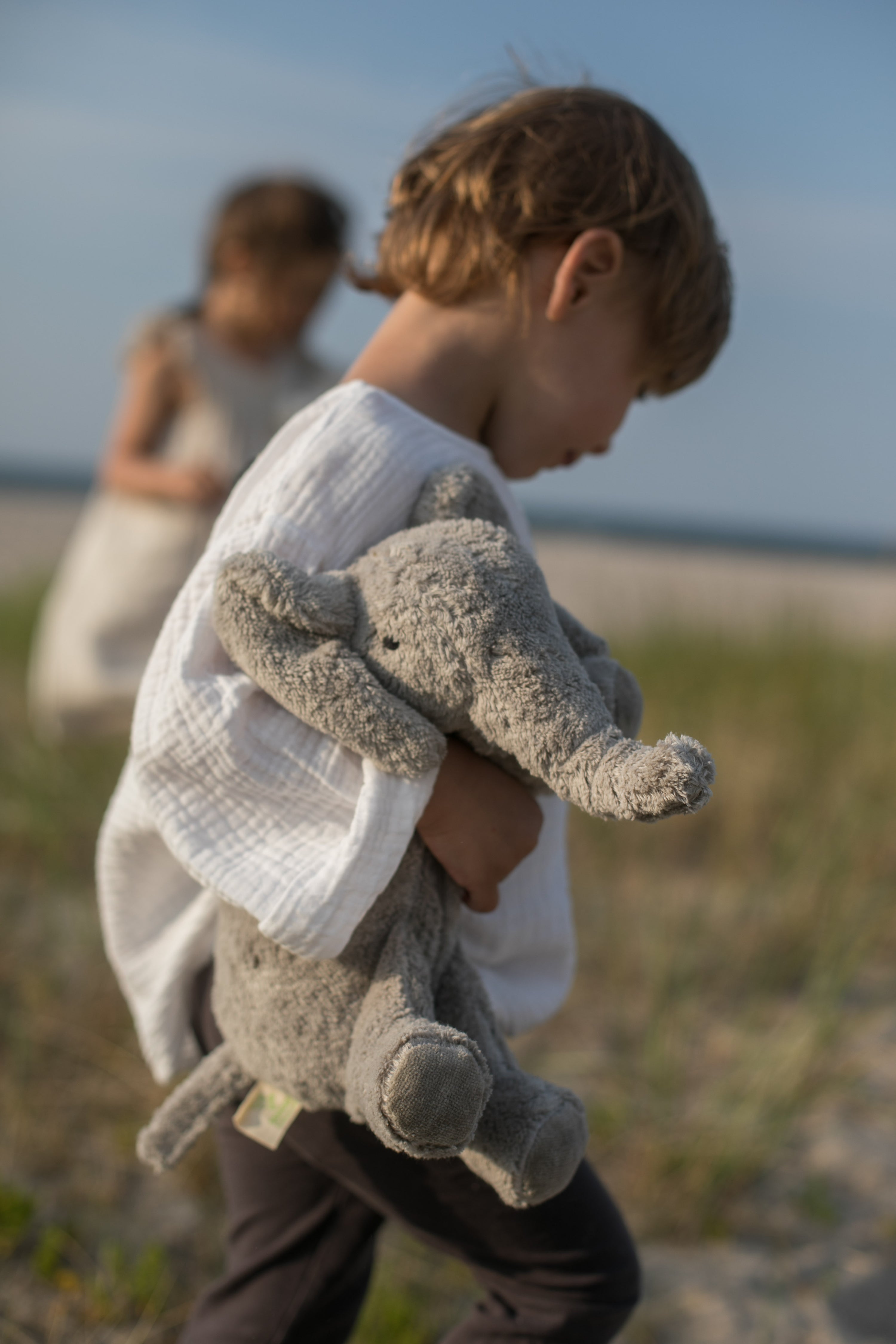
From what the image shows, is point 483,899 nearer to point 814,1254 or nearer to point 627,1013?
point 814,1254

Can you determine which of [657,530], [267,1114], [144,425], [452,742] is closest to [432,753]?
[452,742]

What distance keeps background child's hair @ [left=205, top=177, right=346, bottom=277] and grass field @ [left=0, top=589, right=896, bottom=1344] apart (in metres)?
1.68

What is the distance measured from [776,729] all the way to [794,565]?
13509 millimetres

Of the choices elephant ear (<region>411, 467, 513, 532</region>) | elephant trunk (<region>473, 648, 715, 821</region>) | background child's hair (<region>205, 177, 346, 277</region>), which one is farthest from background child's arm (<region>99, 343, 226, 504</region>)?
elephant trunk (<region>473, 648, 715, 821</region>)

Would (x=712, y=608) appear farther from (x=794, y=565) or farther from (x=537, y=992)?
(x=794, y=565)

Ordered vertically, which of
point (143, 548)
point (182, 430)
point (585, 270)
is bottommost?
point (143, 548)

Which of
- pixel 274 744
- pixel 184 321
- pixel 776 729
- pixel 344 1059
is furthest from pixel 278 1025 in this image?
pixel 776 729

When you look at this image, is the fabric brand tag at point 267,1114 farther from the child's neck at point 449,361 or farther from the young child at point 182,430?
the young child at point 182,430

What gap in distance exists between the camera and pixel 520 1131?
0.97 meters

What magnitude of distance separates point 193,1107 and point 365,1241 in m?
0.32

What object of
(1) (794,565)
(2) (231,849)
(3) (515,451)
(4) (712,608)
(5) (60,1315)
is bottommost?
(1) (794,565)

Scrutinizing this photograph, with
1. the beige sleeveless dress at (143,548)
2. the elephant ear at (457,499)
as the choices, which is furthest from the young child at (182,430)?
the elephant ear at (457,499)

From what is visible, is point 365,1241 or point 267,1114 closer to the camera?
point 267,1114

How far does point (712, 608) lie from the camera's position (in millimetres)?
5148
